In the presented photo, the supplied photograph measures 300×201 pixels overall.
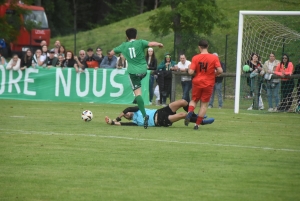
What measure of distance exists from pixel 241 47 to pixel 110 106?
15.7 feet

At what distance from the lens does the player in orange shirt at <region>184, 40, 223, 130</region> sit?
14.7 meters

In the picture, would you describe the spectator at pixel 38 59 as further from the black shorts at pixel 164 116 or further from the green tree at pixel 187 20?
the black shorts at pixel 164 116

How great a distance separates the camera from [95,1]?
5925cm

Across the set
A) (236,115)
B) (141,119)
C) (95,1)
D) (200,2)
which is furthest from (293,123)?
(95,1)

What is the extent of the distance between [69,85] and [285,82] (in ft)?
24.6

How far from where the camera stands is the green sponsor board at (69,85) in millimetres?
23906

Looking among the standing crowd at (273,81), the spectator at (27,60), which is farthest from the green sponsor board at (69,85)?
the standing crowd at (273,81)

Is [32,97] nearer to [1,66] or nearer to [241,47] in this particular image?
[1,66]

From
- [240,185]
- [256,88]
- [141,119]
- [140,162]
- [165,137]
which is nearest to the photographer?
[240,185]

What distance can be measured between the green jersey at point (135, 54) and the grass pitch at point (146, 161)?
1.32 m

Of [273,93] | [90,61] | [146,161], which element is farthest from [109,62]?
[146,161]

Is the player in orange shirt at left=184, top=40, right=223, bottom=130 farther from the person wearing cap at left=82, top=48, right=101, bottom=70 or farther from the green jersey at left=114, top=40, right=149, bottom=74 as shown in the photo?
the person wearing cap at left=82, top=48, right=101, bottom=70

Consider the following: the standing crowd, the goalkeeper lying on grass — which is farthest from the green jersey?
the standing crowd

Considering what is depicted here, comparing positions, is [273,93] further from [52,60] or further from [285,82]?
[52,60]
